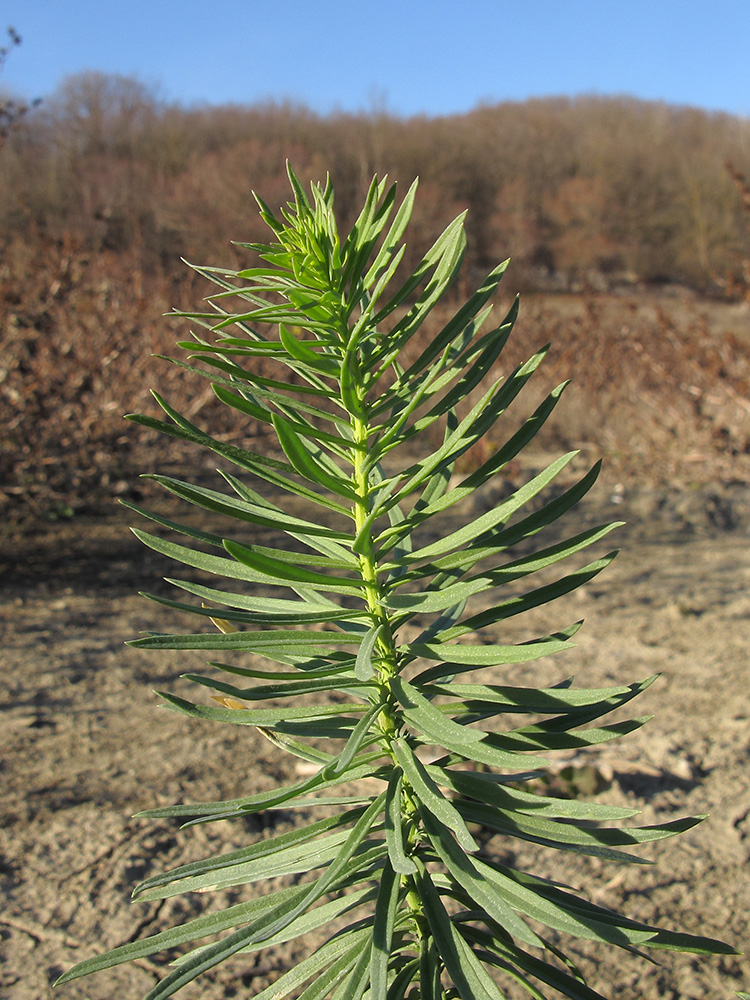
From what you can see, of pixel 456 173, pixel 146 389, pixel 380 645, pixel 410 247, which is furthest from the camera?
pixel 456 173

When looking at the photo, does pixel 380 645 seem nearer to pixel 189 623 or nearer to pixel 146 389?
pixel 189 623

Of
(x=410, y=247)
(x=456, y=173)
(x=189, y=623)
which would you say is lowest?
(x=189, y=623)

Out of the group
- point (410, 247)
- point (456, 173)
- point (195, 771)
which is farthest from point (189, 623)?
point (456, 173)

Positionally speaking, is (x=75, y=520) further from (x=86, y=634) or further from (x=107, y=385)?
(x=86, y=634)

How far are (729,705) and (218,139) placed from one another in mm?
23911

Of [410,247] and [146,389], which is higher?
[410,247]

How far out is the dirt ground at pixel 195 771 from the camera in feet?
5.60

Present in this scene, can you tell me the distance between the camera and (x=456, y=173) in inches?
883

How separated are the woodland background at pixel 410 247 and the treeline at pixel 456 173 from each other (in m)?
0.08

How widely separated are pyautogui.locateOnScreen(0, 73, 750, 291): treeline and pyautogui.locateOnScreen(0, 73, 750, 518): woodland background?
0.08m

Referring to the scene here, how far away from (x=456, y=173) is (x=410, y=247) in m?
12.5

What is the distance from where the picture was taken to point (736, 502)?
5.51m

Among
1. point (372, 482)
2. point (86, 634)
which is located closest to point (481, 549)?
point (372, 482)

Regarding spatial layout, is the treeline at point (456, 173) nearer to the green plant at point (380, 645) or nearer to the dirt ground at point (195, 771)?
the dirt ground at point (195, 771)
